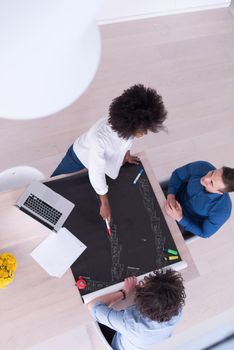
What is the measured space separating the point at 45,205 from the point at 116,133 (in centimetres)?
43

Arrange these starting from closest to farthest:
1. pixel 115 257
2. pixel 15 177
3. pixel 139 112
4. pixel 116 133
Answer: pixel 139 112
pixel 116 133
pixel 115 257
pixel 15 177

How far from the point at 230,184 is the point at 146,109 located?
0.47 m

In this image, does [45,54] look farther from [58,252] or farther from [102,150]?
[58,252]

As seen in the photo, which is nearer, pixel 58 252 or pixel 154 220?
pixel 58 252

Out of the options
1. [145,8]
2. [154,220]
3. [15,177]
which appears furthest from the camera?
[145,8]

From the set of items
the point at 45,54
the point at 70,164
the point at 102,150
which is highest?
the point at 45,54

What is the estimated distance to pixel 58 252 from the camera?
1.35 metres

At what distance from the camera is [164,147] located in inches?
95.0

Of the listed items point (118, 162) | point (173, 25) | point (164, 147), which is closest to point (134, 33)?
point (173, 25)

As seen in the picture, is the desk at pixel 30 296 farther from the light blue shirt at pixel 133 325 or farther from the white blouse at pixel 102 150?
the white blouse at pixel 102 150

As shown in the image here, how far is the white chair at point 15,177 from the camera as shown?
68.9 inches

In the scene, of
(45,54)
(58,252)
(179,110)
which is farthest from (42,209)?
(179,110)

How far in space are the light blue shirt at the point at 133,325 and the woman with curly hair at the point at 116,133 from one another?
0.36m

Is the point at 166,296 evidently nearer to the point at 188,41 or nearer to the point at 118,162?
the point at 118,162
